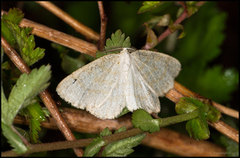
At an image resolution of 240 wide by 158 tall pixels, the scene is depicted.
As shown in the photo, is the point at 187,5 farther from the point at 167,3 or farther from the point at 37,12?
the point at 37,12

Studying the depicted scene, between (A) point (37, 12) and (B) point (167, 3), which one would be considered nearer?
(B) point (167, 3)

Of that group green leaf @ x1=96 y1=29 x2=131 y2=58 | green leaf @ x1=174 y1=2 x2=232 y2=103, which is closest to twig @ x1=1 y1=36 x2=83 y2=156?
green leaf @ x1=96 y1=29 x2=131 y2=58

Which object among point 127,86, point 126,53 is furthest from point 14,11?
point 127,86

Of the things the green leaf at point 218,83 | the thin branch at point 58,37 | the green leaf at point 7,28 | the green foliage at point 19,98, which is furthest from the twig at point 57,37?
the green leaf at point 218,83

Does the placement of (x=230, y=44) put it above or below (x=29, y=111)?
above

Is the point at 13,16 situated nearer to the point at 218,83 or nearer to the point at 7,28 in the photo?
the point at 7,28

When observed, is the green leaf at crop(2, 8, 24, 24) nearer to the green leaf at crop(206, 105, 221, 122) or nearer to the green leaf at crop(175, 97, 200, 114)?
the green leaf at crop(175, 97, 200, 114)

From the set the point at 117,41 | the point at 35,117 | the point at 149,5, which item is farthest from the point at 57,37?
the point at 149,5
